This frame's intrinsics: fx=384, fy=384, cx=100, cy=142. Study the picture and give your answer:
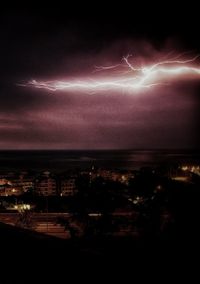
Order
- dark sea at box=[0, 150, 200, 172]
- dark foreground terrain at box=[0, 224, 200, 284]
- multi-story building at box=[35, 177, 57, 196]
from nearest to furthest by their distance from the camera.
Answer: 1. dark foreground terrain at box=[0, 224, 200, 284]
2. multi-story building at box=[35, 177, 57, 196]
3. dark sea at box=[0, 150, 200, 172]

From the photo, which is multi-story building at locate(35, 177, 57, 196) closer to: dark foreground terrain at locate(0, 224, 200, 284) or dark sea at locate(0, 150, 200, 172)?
dark sea at locate(0, 150, 200, 172)

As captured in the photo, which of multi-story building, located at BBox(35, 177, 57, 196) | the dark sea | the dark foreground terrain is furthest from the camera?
the dark sea

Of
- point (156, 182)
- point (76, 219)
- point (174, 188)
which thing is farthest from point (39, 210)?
point (174, 188)

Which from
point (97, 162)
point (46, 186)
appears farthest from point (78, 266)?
point (97, 162)

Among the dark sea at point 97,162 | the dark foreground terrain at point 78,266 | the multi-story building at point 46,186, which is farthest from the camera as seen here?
the dark sea at point 97,162

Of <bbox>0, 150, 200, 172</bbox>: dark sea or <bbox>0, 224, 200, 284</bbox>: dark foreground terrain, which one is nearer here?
<bbox>0, 224, 200, 284</bbox>: dark foreground terrain

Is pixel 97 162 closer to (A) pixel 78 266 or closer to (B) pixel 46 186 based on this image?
(B) pixel 46 186

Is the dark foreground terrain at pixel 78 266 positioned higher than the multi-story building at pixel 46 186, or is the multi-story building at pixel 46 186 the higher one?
the dark foreground terrain at pixel 78 266

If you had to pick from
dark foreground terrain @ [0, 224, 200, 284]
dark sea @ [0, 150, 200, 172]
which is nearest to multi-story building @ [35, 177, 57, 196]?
dark sea @ [0, 150, 200, 172]

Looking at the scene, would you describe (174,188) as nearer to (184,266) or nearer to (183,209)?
(183,209)

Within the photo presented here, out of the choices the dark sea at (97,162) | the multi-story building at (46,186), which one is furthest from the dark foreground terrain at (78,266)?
the multi-story building at (46,186)

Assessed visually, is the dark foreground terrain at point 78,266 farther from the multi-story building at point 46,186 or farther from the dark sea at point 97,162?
the multi-story building at point 46,186

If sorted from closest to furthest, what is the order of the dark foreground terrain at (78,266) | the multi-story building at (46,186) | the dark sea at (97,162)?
1. the dark foreground terrain at (78,266)
2. the multi-story building at (46,186)
3. the dark sea at (97,162)
